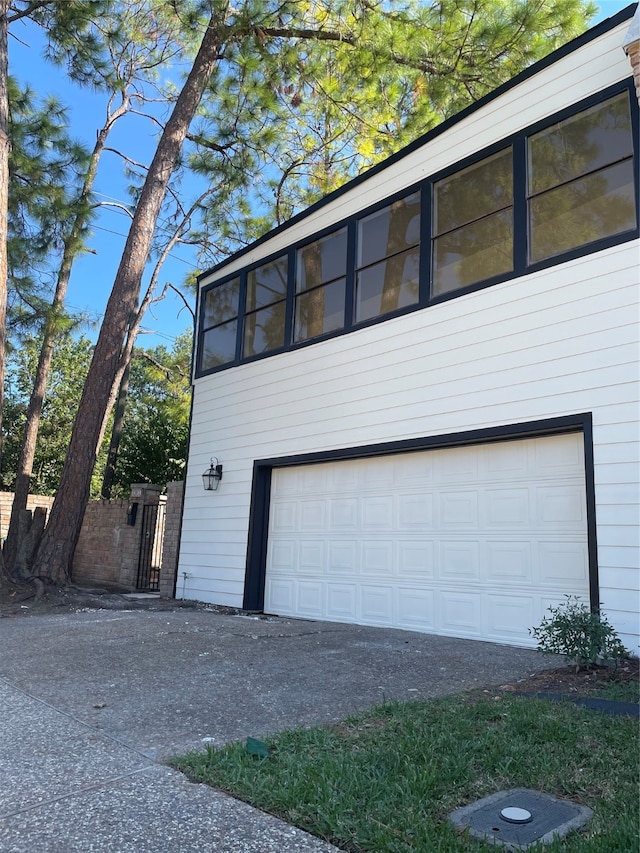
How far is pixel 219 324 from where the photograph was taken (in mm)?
10906

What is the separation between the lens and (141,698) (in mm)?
4223

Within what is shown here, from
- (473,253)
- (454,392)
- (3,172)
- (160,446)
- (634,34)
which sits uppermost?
(3,172)

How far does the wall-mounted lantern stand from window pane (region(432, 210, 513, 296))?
14.1 feet

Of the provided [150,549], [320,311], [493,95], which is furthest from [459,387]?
[150,549]

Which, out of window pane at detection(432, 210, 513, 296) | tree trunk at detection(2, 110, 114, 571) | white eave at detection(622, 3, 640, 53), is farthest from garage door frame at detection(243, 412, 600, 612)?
tree trunk at detection(2, 110, 114, 571)

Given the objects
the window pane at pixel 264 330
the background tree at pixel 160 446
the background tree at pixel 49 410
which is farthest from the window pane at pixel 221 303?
the background tree at pixel 49 410

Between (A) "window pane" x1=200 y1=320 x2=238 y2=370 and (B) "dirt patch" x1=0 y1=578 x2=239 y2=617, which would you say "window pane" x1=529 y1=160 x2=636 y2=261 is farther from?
(B) "dirt patch" x1=0 y1=578 x2=239 y2=617

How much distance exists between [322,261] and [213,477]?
3.49 metres

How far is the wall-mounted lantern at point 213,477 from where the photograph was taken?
999cm

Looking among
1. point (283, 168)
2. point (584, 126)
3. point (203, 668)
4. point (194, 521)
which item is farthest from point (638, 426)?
point (283, 168)

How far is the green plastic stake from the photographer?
3109 mm

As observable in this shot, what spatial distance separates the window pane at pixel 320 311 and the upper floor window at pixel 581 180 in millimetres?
2863

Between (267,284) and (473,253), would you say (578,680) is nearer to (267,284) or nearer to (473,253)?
(473,253)

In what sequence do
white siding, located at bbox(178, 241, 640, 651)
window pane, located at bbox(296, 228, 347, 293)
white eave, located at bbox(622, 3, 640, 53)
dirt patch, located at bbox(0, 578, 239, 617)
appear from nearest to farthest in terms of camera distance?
white eave, located at bbox(622, 3, 640, 53) < white siding, located at bbox(178, 241, 640, 651) < dirt patch, located at bbox(0, 578, 239, 617) < window pane, located at bbox(296, 228, 347, 293)
